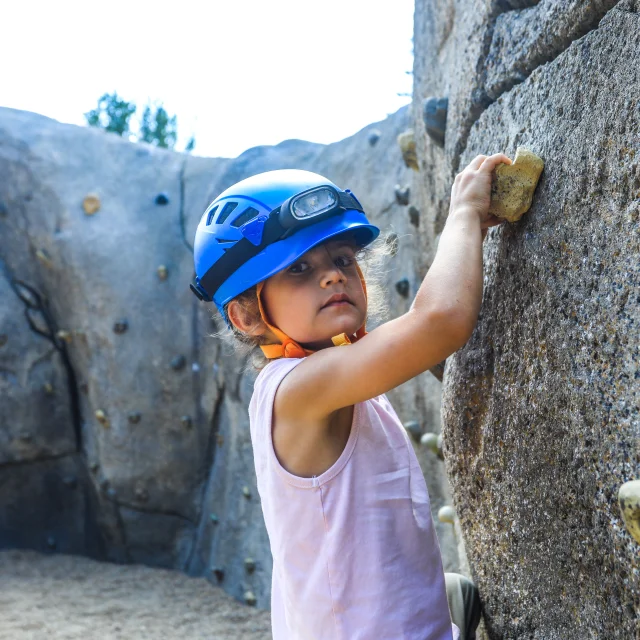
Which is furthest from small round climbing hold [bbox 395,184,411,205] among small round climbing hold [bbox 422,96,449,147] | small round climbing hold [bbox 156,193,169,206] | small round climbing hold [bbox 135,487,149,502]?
small round climbing hold [bbox 135,487,149,502]

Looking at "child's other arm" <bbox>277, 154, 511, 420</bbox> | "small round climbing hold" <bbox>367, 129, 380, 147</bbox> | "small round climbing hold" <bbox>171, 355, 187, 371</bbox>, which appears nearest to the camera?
"child's other arm" <bbox>277, 154, 511, 420</bbox>

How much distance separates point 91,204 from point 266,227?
3858 millimetres

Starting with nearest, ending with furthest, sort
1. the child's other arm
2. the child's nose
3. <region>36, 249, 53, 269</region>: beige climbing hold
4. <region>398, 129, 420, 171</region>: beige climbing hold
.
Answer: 1. the child's other arm
2. the child's nose
3. <region>398, 129, 420, 171</region>: beige climbing hold
4. <region>36, 249, 53, 269</region>: beige climbing hold

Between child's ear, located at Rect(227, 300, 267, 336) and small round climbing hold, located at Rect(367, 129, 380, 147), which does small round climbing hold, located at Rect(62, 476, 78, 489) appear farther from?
child's ear, located at Rect(227, 300, 267, 336)

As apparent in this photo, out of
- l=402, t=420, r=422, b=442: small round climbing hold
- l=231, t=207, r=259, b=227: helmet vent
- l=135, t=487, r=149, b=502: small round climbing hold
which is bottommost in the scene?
l=135, t=487, r=149, b=502: small round climbing hold

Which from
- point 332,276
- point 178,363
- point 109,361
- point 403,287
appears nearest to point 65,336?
point 109,361

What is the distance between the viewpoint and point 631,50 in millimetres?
923

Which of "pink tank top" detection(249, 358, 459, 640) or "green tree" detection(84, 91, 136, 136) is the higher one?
"green tree" detection(84, 91, 136, 136)

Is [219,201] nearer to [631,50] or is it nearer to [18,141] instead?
[631,50]

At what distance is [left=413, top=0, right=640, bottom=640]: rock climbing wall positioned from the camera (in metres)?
0.90

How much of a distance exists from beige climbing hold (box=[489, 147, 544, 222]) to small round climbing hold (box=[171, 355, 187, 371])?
3.74 metres

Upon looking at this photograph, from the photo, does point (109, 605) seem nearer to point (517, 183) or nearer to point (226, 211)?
point (226, 211)

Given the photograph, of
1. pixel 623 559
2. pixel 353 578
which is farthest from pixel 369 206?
pixel 623 559

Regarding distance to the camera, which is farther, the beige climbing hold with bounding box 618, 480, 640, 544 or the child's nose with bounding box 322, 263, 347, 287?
the child's nose with bounding box 322, 263, 347, 287
